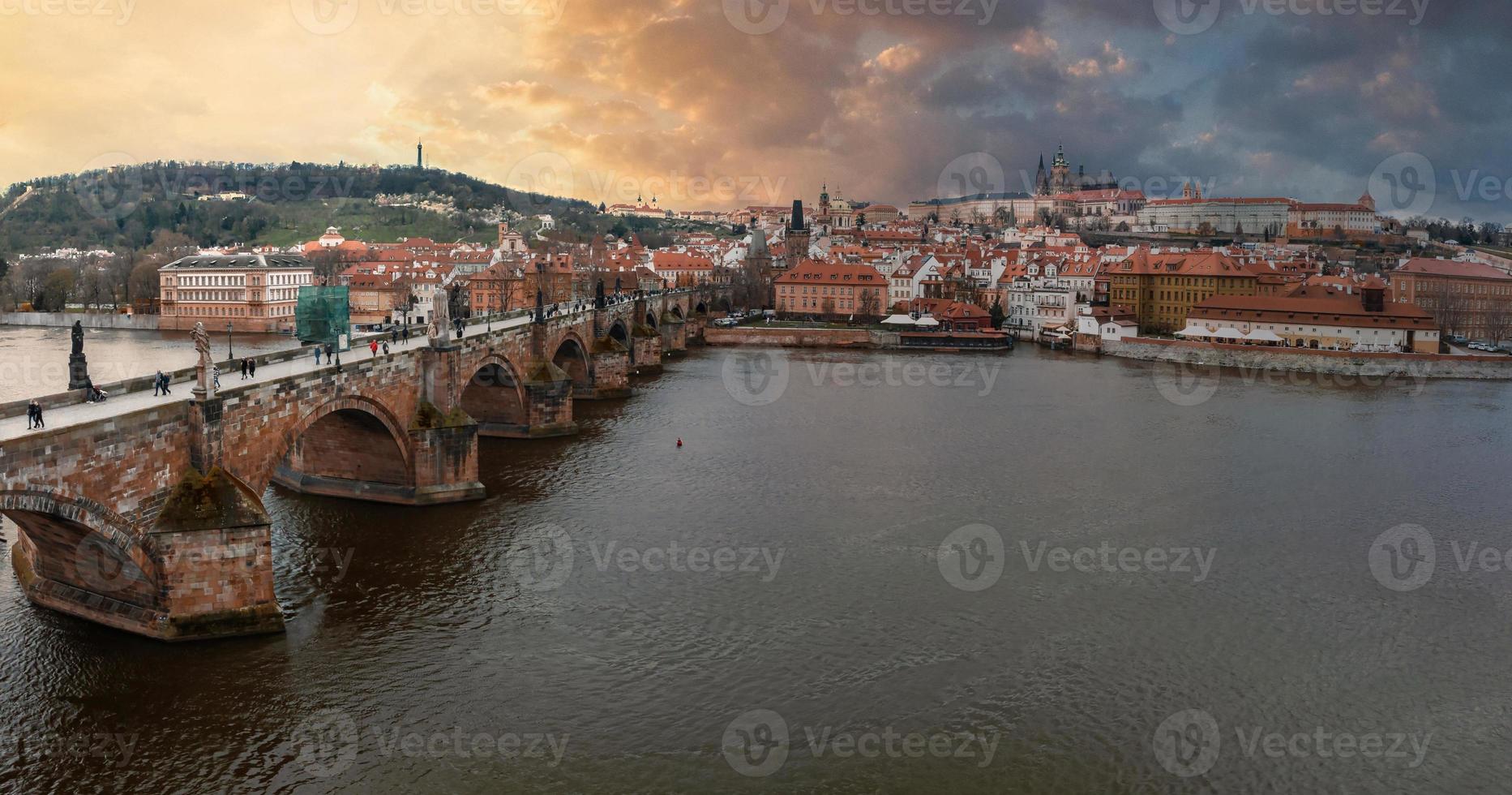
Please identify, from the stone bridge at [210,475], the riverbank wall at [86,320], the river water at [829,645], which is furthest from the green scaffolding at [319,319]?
the riverbank wall at [86,320]

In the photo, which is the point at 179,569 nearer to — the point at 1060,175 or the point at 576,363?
the point at 576,363

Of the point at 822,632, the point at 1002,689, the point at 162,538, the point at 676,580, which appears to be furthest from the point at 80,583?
the point at 1002,689

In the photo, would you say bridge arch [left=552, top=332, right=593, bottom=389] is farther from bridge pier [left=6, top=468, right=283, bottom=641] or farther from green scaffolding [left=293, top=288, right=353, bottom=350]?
bridge pier [left=6, top=468, right=283, bottom=641]

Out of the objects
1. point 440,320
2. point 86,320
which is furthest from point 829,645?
point 86,320

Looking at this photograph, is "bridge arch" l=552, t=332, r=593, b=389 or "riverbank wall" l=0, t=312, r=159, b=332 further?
"riverbank wall" l=0, t=312, r=159, b=332

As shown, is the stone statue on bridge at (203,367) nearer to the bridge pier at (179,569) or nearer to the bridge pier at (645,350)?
the bridge pier at (179,569)

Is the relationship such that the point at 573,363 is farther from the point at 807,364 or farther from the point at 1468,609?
the point at 1468,609

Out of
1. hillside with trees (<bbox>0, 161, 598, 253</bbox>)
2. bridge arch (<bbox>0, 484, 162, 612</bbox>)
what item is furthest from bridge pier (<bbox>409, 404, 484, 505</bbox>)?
hillside with trees (<bbox>0, 161, 598, 253</bbox>)
